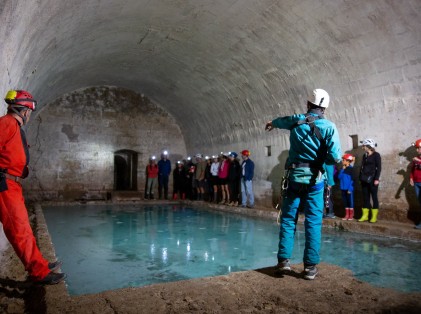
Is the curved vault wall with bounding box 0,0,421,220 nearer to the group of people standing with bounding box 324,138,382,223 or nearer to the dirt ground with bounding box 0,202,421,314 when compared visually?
the group of people standing with bounding box 324,138,382,223

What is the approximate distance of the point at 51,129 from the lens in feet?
48.1

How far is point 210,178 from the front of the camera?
1344 cm

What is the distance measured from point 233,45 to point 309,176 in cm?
650

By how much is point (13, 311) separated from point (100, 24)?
6654 millimetres

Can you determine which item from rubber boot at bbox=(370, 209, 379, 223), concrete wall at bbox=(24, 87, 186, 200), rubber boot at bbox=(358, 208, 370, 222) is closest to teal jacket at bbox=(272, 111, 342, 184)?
rubber boot at bbox=(370, 209, 379, 223)

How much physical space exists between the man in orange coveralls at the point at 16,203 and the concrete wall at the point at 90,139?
40.1ft

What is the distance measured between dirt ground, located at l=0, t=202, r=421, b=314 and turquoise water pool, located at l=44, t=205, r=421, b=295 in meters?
0.81

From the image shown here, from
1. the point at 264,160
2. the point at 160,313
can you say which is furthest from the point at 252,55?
the point at 160,313

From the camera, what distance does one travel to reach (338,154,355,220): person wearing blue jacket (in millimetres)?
7906

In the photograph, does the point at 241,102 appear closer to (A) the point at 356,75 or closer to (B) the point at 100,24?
(A) the point at 356,75

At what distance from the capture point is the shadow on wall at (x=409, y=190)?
22.5ft

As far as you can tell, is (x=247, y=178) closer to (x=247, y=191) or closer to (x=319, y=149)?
(x=247, y=191)

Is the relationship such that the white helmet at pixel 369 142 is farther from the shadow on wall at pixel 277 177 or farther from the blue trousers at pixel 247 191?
the blue trousers at pixel 247 191

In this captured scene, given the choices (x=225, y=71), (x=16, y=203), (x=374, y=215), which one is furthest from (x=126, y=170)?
(x=16, y=203)
